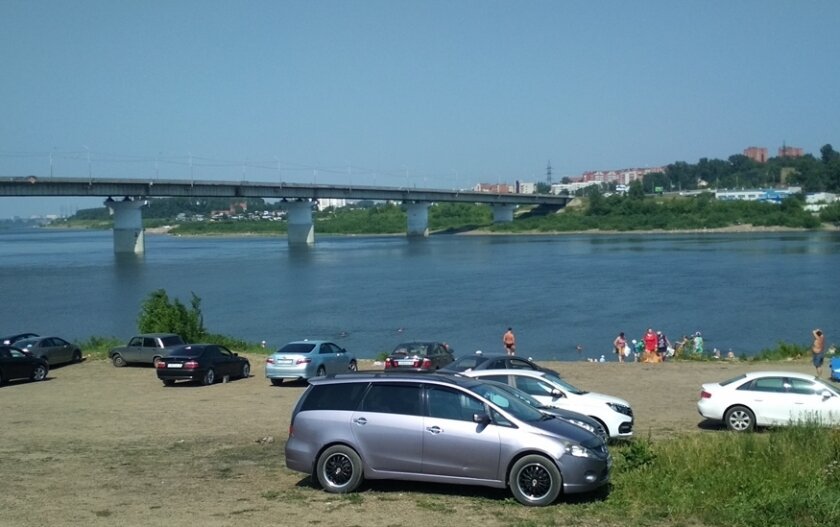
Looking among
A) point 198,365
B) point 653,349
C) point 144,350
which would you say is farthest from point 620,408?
point 653,349

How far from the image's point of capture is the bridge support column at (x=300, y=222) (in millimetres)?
152500

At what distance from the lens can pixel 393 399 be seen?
38.8 feet

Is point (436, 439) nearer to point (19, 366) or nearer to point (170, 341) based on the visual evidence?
point (19, 366)

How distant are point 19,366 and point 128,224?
10632cm

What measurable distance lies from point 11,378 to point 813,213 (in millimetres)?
161746

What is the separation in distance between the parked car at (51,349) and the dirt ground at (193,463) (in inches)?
184

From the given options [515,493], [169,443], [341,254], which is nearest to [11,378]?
[169,443]

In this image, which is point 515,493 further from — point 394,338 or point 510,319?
point 510,319

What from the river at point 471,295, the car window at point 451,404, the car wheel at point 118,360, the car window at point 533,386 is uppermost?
the car window at point 451,404

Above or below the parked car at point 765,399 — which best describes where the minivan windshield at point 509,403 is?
above

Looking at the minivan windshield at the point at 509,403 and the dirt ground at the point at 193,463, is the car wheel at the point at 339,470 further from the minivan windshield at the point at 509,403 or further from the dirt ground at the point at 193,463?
the minivan windshield at the point at 509,403

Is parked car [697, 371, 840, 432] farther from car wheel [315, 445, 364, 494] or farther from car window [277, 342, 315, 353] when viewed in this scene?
car window [277, 342, 315, 353]

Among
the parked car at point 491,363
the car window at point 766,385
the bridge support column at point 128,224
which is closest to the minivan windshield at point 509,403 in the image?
the car window at point 766,385

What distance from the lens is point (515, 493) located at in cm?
1107
